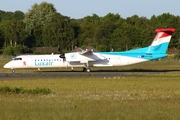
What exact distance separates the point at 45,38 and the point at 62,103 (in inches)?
4624

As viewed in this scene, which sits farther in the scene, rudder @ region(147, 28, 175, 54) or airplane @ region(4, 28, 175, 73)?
rudder @ region(147, 28, 175, 54)

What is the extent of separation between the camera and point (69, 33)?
134000 mm

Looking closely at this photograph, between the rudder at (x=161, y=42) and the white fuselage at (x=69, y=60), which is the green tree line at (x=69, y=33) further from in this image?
the white fuselage at (x=69, y=60)

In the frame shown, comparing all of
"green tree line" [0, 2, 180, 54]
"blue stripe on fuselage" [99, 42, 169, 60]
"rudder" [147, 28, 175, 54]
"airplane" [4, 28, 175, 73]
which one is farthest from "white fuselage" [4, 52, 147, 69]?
"green tree line" [0, 2, 180, 54]

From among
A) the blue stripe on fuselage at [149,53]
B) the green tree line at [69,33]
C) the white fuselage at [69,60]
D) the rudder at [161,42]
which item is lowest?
the white fuselage at [69,60]

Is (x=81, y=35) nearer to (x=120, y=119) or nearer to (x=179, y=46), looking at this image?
(x=179, y=46)

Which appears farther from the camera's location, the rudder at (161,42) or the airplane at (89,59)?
the rudder at (161,42)

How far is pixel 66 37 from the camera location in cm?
13400

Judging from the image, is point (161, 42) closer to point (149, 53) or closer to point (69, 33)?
point (149, 53)

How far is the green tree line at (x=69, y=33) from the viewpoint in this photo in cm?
12569

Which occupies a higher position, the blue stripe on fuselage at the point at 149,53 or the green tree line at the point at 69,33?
the green tree line at the point at 69,33

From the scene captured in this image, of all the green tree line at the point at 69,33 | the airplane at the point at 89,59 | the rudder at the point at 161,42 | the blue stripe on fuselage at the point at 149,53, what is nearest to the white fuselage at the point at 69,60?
the airplane at the point at 89,59

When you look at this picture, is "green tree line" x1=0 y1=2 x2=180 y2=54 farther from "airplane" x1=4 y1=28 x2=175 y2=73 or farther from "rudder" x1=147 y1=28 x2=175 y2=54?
"airplane" x1=4 y1=28 x2=175 y2=73

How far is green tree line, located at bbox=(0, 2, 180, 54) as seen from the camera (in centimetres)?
12569
